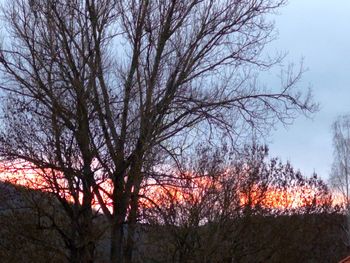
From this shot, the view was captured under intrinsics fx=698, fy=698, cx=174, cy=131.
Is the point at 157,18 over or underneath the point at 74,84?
over

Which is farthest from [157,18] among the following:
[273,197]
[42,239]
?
[273,197]

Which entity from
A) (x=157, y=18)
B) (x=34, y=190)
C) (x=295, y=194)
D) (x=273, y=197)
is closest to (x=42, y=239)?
(x=34, y=190)

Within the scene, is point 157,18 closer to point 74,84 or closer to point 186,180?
point 74,84

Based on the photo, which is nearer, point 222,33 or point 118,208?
point 118,208


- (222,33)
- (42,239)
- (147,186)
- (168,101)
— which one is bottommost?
(42,239)

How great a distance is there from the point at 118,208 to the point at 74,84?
10.4ft

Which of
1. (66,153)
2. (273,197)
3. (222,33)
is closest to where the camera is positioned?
(66,153)

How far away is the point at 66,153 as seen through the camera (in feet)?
52.4

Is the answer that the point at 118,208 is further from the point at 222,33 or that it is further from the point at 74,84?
the point at 222,33

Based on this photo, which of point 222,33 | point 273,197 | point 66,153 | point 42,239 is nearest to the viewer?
point 66,153

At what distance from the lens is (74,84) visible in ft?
54.6

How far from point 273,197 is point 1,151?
32.6 feet

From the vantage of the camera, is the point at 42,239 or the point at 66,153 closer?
the point at 66,153

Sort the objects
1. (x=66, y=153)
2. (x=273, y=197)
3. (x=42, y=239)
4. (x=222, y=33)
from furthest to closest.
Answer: (x=273, y=197) < (x=222, y=33) < (x=42, y=239) < (x=66, y=153)
